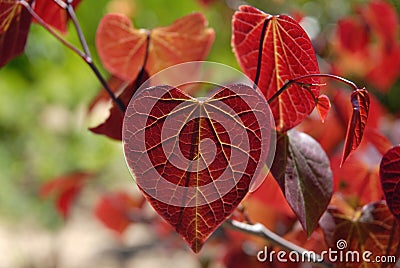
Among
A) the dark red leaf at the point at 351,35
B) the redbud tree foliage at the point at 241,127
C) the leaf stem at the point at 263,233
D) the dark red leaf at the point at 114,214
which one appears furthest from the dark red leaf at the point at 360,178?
the dark red leaf at the point at 351,35

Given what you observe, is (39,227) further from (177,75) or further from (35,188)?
(177,75)

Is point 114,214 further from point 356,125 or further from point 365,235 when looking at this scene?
point 356,125

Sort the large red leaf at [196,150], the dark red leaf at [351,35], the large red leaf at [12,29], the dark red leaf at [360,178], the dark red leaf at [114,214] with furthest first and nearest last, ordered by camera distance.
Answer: the dark red leaf at [351,35] → the dark red leaf at [114,214] → the dark red leaf at [360,178] → the large red leaf at [12,29] → the large red leaf at [196,150]

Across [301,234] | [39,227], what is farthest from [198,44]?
[39,227]

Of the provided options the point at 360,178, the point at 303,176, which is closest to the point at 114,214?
the point at 360,178

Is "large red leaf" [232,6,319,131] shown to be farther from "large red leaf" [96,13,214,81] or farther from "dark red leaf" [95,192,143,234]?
"dark red leaf" [95,192,143,234]

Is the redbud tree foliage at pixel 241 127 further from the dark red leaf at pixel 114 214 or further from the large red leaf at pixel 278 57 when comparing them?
the dark red leaf at pixel 114 214
